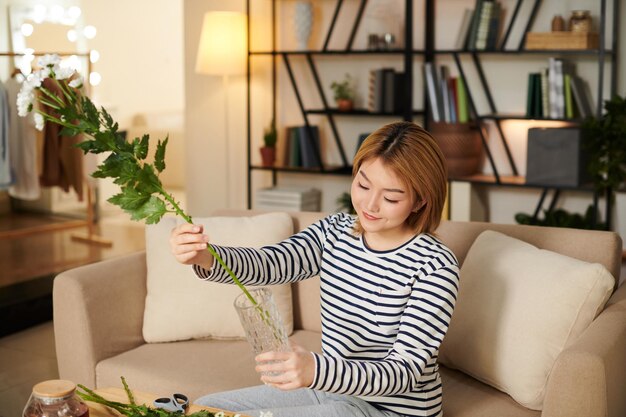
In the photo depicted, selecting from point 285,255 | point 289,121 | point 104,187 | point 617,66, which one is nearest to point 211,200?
point 289,121

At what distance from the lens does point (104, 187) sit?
7.40 meters

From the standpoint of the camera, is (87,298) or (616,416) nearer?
(616,416)

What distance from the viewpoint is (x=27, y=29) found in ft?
16.1

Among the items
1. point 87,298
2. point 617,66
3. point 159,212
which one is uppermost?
point 617,66

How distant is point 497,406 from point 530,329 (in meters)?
0.21

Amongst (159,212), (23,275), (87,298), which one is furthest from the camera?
(23,275)

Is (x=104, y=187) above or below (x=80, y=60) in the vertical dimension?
below

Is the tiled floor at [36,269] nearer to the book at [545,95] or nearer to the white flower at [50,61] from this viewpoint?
the white flower at [50,61]

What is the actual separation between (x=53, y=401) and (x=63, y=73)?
0.64m

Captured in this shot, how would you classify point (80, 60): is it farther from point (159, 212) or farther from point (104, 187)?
point (159, 212)

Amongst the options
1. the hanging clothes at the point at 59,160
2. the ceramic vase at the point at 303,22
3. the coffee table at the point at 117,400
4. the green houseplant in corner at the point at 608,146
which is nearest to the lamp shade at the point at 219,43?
the ceramic vase at the point at 303,22

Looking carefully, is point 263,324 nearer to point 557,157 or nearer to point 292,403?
point 292,403

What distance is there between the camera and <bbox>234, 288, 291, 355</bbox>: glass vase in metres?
1.65

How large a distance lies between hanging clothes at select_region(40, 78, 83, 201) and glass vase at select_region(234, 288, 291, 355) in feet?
13.0
